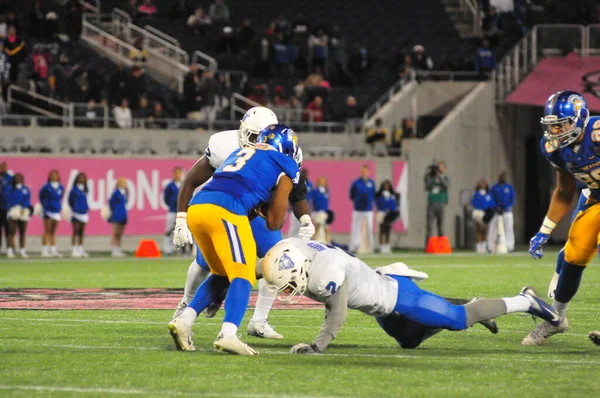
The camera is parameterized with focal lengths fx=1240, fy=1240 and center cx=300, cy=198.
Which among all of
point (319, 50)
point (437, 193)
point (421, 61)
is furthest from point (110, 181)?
point (421, 61)

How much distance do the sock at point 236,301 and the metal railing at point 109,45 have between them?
64.1 feet

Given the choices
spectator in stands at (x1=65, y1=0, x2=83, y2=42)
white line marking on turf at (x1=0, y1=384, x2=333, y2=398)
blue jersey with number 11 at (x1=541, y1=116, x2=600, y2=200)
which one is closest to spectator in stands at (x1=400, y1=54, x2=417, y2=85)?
spectator in stands at (x1=65, y1=0, x2=83, y2=42)

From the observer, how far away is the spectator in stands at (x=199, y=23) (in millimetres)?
28688

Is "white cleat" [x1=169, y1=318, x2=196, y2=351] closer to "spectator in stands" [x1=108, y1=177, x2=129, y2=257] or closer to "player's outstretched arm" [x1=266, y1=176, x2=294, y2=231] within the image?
"player's outstretched arm" [x1=266, y1=176, x2=294, y2=231]

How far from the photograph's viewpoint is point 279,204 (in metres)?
7.82

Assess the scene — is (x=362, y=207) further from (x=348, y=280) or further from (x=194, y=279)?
(x=348, y=280)

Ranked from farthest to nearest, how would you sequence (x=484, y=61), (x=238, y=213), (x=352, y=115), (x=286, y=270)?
(x=484, y=61)
(x=352, y=115)
(x=238, y=213)
(x=286, y=270)

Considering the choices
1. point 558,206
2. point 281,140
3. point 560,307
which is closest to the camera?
point 281,140

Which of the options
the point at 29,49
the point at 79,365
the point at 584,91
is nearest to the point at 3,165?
the point at 29,49

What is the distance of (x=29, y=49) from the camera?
25.7 m

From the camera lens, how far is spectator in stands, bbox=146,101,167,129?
81.7 ft

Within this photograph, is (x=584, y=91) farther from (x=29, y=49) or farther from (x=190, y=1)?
(x=29, y=49)

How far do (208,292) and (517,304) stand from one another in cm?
203

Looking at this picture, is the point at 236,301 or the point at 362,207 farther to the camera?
the point at 362,207
